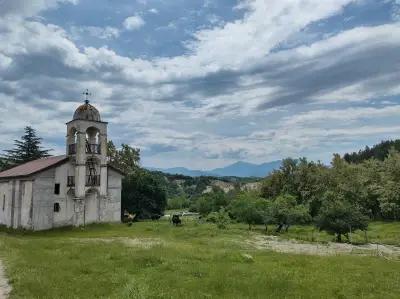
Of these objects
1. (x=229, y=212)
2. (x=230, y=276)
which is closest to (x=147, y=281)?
(x=230, y=276)

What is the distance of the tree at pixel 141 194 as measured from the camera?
69.5 meters

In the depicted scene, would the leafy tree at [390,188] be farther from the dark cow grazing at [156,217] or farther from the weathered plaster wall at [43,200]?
the weathered plaster wall at [43,200]

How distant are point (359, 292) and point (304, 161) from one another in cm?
6952

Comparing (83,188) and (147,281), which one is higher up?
(83,188)

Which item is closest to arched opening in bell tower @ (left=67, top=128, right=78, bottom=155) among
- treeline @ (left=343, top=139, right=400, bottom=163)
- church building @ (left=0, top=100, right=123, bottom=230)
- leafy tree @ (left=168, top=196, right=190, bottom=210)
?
church building @ (left=0, top=100, right=123, bottom=230)

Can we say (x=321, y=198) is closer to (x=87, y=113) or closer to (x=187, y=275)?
(x=87, y=113)

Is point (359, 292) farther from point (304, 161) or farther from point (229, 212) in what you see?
point (304, 161)

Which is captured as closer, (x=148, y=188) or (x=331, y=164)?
(x=148, y=188)

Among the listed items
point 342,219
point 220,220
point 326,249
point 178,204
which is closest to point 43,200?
point 220,220

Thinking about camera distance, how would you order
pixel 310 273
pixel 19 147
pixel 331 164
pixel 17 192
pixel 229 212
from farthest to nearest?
1. pixel 19 147
2. pixel 331 164
3. pixel 229 212
4. pixel 17 192
5. pixel 310 273

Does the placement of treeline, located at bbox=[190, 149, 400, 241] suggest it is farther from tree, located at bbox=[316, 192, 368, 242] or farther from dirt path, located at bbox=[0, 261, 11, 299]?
dirt path, located at bbox=[0, 261, 11, 299]

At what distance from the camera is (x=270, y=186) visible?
86.9m

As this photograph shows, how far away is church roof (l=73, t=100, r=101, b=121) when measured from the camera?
2115 inches

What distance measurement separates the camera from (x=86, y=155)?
5366 centimetres
